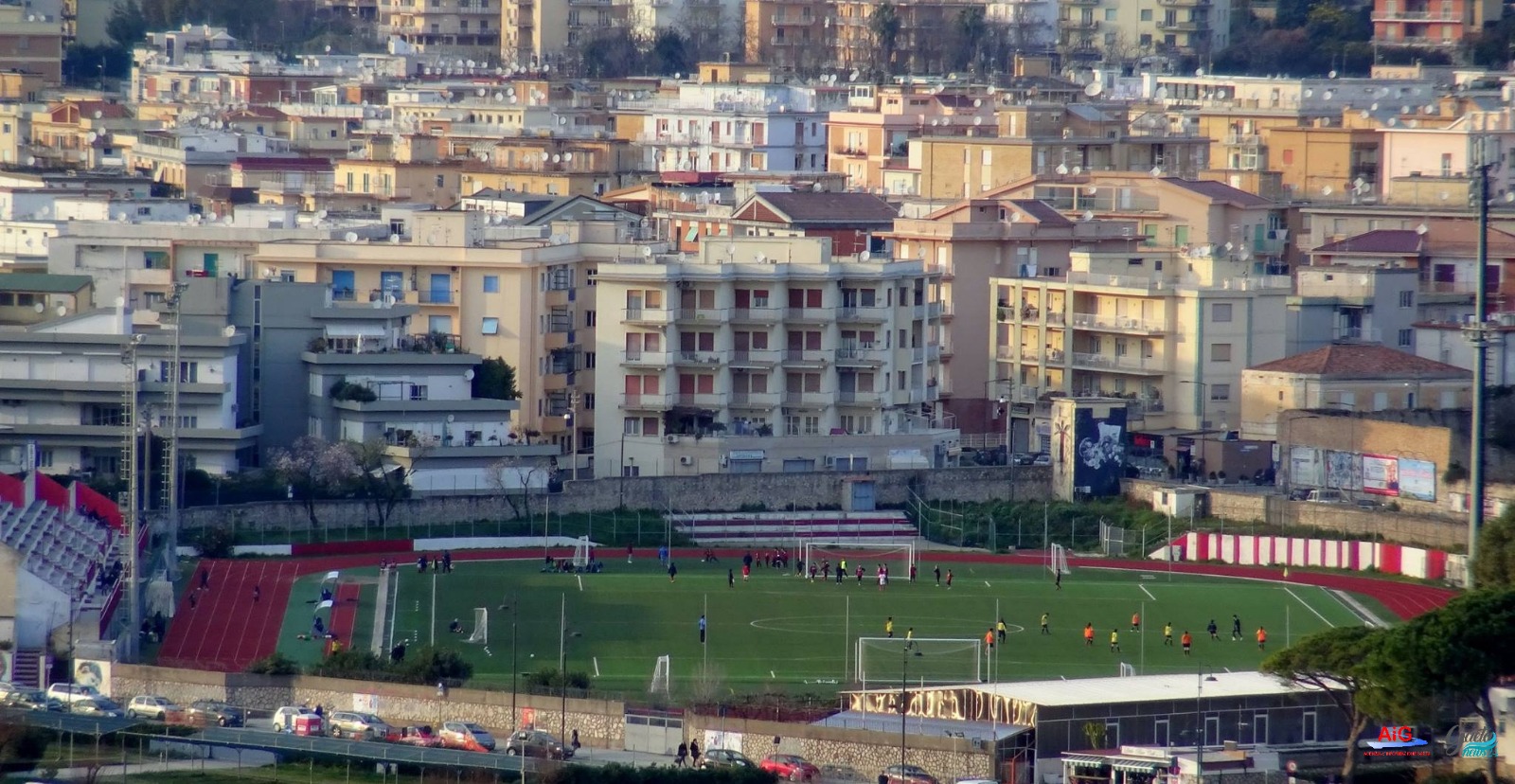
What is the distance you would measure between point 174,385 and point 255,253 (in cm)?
1505

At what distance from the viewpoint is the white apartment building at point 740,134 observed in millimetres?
89875

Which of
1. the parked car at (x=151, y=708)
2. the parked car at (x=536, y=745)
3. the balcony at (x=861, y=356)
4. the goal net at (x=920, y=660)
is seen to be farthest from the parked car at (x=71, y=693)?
the balcony at (x=861, y=356)

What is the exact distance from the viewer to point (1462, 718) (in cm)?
3709

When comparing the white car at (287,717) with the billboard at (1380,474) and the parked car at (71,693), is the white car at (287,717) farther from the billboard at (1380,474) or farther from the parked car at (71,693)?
the billboard at (1380,474)

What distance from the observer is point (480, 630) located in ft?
143

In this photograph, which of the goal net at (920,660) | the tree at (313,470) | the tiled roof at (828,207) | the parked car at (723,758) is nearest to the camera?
the parked car at (723,758)

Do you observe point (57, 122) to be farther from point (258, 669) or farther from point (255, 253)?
point (258, 669)

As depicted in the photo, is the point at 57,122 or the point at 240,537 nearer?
the point at 240,537

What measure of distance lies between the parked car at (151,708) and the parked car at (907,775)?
8239 mm

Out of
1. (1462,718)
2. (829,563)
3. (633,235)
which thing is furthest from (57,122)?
(1462,718)

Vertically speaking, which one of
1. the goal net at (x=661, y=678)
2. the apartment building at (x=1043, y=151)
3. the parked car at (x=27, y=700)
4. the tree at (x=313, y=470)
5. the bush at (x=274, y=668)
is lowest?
the goal net at (x=661, y=678)

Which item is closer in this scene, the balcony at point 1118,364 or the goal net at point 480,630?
the goal net at point 480,630

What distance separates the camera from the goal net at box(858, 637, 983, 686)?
41469 millimetres
